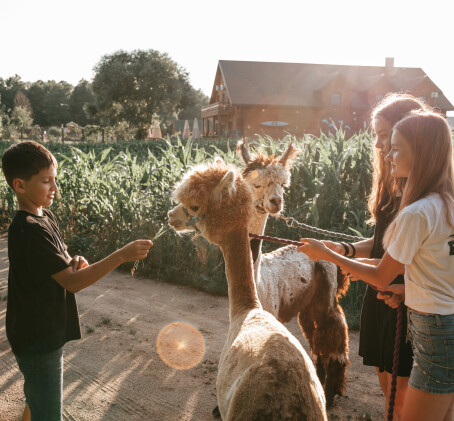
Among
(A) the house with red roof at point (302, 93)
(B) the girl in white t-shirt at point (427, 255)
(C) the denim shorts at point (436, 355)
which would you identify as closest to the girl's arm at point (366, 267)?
(B) the girl in white t-shirt at point (427, 255)

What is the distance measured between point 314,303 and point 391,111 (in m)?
2.07

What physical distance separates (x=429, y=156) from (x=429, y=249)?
454 mm

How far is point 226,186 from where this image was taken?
8.88 ft

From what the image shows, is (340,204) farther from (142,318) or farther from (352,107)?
(352,107)

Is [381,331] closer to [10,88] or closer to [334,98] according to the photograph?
[334,98]

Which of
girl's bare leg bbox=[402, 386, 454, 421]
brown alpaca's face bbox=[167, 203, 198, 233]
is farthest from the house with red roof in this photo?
girl's bare leg bbox=[402, 386, 454, 421]

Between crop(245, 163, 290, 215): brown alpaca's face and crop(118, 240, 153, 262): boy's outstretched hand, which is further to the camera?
crop(245, 163, 290, 215): brown alpaca's face

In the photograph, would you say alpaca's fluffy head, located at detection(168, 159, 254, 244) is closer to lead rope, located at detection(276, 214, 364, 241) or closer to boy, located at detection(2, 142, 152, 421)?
boy, located at detection(2, 142, 152, 421)

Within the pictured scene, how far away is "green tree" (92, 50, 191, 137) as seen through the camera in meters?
47.9

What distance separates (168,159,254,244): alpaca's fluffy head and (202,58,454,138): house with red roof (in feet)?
113

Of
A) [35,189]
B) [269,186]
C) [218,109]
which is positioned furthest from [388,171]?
[218,109]

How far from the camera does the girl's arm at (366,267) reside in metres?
2.16

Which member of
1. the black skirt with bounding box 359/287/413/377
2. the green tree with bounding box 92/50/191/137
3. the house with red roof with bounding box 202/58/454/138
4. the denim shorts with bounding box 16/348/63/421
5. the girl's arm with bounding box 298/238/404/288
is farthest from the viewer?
the green tree with bounding box 92/50/191/137

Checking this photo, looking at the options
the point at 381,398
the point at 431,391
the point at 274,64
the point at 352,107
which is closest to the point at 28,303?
the point at 431,391
